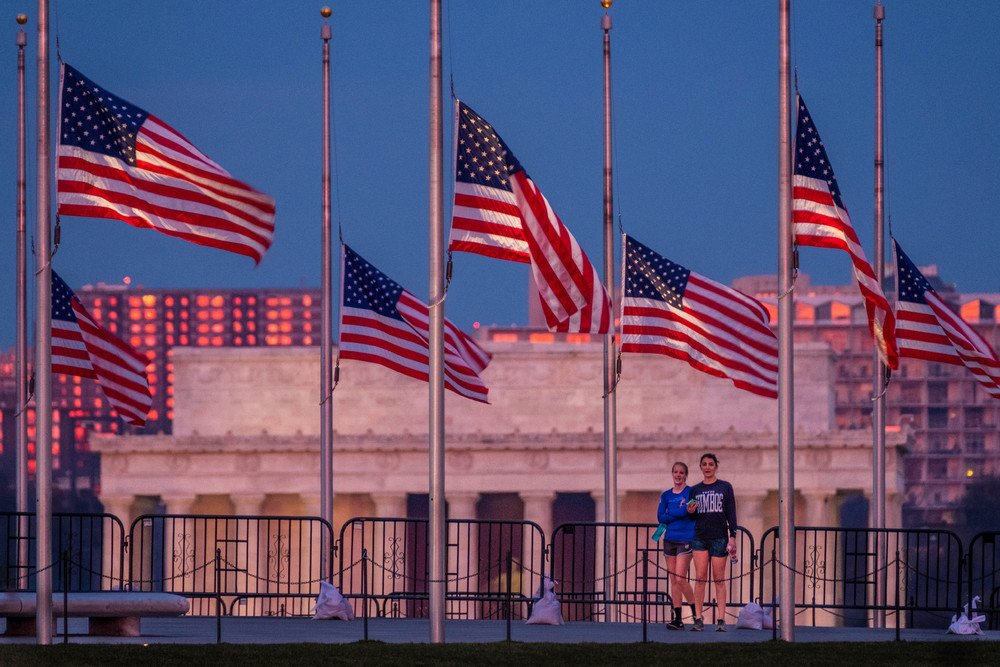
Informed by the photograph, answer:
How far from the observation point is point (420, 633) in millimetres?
29219

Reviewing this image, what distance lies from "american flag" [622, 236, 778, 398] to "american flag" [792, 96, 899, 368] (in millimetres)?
5164

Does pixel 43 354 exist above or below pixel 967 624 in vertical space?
above

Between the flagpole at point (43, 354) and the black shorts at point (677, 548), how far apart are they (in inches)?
325

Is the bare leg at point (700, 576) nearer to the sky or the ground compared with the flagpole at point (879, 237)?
nearer to the ground

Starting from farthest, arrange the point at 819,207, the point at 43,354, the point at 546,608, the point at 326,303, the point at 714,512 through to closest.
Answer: the point at 326,303
the point at 546,608
the point at 714,512
the point at 819,207
the point at 43,354

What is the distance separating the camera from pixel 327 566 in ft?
119

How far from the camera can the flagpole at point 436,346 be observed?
2580 cm

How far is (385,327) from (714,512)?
9390 millimetres

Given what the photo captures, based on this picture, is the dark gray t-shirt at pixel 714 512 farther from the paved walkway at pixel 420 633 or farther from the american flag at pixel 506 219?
the american flag at pixel 506 219

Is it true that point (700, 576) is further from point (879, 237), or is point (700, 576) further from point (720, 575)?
point (879, 237)

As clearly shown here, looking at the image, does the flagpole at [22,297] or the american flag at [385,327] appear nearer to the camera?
the american flag at [385,327]

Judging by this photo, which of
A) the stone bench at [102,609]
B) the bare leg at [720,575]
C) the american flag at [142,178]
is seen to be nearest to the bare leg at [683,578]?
the bare leg at [720,575]

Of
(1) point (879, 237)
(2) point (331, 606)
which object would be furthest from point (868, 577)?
(2) point (331, 606)

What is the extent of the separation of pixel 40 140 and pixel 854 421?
495 feet
